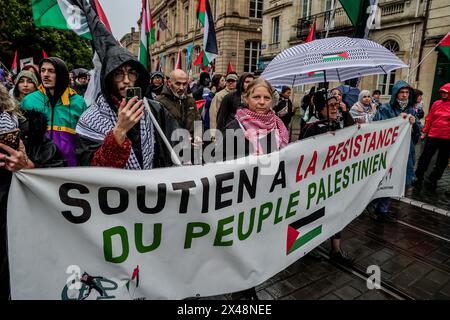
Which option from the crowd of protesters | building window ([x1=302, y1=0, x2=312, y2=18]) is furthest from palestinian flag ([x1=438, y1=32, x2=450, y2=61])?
building window ([x1=302, y1=0, x2=312, y2=18])

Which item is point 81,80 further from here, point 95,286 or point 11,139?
point 95,286

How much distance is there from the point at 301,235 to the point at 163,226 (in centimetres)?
127

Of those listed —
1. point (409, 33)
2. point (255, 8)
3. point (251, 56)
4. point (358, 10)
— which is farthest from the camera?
point (251, 56)

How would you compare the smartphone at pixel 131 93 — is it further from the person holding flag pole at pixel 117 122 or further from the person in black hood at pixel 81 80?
the person in black hood at pixel 81 80

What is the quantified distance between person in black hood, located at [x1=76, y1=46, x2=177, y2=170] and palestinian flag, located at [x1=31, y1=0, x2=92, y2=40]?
3.38ft

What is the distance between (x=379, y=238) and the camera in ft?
12.9

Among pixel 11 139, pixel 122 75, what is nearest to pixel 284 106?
pixel 122 75

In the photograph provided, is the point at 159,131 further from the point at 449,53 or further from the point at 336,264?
the point at 449,53

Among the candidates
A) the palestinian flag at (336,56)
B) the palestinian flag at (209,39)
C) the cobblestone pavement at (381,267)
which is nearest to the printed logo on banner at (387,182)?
the cobblestone pavement at (381,267)

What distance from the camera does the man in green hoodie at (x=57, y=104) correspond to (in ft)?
10.6

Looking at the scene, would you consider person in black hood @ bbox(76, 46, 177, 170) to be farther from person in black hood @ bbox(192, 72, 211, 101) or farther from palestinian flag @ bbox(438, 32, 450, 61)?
person in black hood @ bbox(192, 72, 211, 101)

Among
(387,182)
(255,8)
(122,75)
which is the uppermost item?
(255,8)

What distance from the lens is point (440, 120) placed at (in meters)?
6.20
